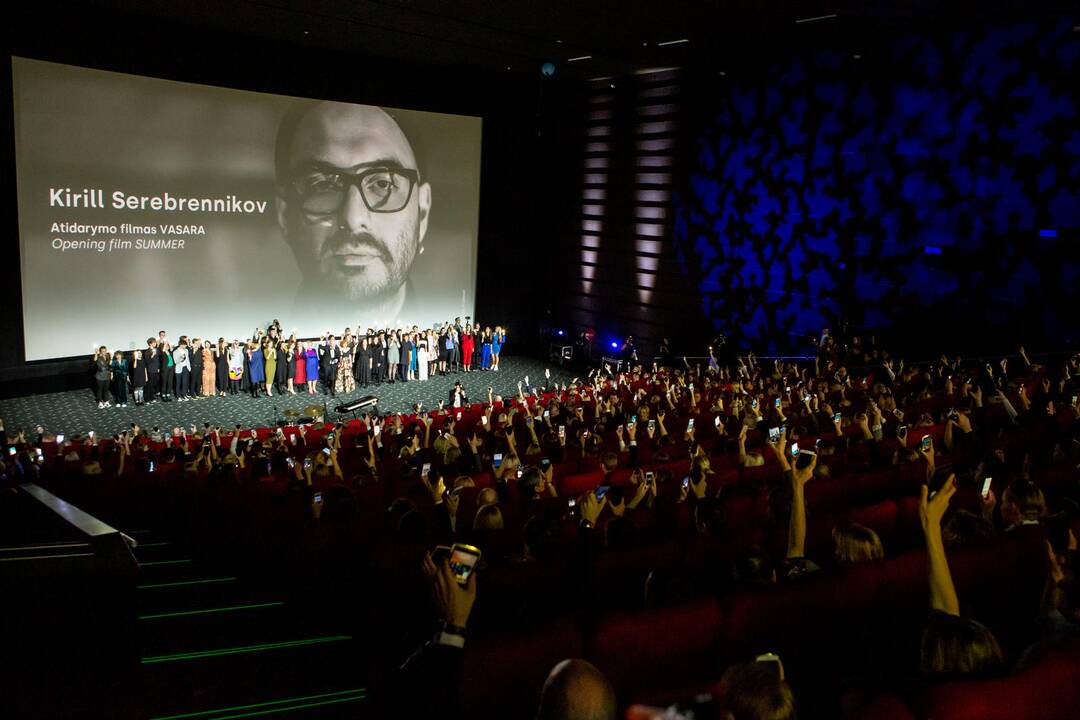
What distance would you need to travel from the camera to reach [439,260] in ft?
64.4

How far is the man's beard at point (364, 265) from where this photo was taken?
1773 cm

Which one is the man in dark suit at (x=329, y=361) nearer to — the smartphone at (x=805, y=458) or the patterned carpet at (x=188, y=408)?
the patterned carpet at (x=188, y=408)

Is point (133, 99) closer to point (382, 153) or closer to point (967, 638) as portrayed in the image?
point (382, 153)

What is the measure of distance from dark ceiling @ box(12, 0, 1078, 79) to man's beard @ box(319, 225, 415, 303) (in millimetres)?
3973

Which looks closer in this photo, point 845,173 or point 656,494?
point 656,494

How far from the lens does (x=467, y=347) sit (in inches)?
730

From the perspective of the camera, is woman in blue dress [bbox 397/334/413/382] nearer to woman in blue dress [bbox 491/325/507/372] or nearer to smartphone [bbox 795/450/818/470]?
woman in blue dress [bbox 491/325/507/372]

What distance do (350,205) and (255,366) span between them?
4.39m

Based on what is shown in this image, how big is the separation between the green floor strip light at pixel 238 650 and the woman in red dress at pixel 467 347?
14.9 metres

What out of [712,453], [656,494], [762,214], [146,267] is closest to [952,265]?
[762,214]

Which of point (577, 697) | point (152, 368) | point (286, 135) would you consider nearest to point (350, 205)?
point (286, 135)

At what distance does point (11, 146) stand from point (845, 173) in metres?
14.5

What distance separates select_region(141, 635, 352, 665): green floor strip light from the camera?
3293 millimetres

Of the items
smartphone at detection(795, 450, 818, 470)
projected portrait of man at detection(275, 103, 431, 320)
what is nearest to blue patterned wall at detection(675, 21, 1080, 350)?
projected portrait of man at detection(275, 103, 431, 320)
